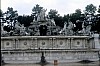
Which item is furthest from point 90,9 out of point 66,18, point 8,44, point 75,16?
Answer: point 8,44

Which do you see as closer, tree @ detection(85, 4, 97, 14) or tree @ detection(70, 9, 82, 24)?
tree @ detection(70, 9, 82, 24)

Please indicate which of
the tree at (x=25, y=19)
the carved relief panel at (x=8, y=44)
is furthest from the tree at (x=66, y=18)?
the carved relief panel at (x=8, y=44)

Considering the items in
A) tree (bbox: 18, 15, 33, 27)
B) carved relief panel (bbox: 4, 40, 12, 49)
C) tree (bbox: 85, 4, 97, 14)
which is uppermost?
tree (bbox: 85, 4, 97, 14)

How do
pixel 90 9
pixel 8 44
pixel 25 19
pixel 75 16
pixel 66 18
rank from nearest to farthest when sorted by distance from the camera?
pixel 8 44 < pixel 75 16 < pixel 66 18 < pixel 25 19 < pixel 90 9

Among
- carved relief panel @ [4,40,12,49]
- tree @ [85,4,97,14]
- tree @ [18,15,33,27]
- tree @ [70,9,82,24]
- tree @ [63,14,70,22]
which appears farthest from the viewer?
tree @ [85,4,97,14]

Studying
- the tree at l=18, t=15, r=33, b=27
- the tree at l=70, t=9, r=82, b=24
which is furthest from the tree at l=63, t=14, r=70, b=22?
the tree at l=18, t=15, r=33, b=27

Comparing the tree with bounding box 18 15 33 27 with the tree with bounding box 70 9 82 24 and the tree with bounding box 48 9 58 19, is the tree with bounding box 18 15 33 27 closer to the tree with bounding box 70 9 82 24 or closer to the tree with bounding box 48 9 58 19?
the tree with bounding box 48 9 58 19

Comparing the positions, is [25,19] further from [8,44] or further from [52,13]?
[8,44]

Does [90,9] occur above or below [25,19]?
above

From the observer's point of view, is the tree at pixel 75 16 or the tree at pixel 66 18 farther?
the tree at pixel 66 18

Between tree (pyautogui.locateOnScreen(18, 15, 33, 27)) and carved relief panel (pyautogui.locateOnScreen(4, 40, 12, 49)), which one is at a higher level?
tree (pyautogui.locateOnScreen(18, 15, 33, 27))


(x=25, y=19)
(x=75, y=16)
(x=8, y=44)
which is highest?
(x=75, y=16)

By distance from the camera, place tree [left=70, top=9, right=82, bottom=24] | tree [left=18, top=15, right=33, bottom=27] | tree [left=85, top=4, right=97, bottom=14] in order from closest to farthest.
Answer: tree [left=70, top=9, right=82, bottom=24] < tree [left=18, top=15, right=33, bottom=27] < tree [left=85, top=4, right=97, bottom=14]

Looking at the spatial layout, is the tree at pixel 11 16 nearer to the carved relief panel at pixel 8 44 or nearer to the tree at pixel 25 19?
the tree at pixel 25 19
